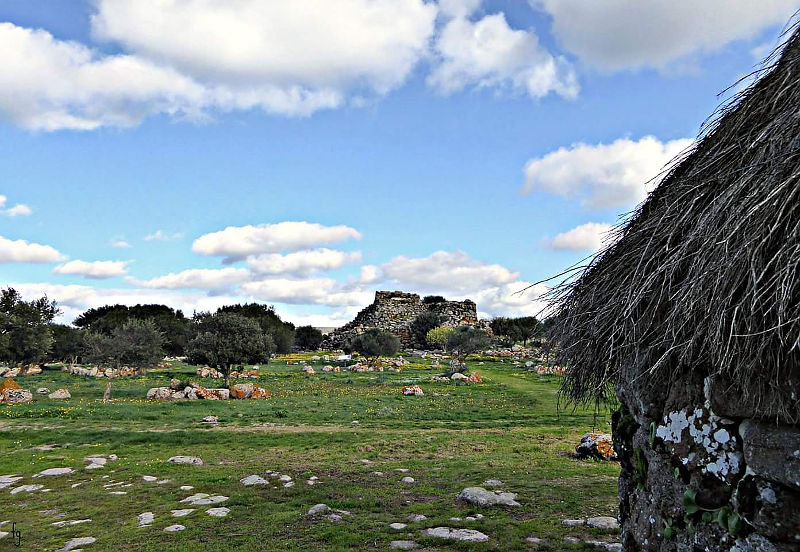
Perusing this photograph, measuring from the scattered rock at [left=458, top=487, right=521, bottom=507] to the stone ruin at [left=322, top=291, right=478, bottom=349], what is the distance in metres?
93.9

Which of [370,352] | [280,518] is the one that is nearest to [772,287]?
[280,518]

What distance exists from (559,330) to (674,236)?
6.08 ft

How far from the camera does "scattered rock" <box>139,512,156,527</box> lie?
353 inches

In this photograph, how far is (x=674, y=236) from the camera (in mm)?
4844

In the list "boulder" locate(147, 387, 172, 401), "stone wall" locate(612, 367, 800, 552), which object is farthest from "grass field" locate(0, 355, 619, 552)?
"stone wall" locate(612, 367, 800, 552)

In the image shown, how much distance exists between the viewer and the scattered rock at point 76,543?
790 cm

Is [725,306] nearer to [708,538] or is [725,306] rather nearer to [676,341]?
[676,341]

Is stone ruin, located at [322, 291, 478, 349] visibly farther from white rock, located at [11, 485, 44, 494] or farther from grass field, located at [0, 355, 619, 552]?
white rock, located at [11, 485, 44, 494]

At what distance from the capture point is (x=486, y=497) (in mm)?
9781

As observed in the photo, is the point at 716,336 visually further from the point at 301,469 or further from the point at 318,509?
the point at 301,469

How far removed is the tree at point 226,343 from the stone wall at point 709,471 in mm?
34714

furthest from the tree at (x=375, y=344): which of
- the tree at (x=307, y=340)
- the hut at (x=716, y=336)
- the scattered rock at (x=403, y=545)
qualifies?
the tree at (x=307, y=340)

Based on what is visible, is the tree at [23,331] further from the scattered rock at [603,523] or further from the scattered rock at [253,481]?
the scattered rock at [603,523]

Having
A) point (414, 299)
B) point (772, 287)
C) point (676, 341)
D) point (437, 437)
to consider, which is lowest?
point (437, 437)
